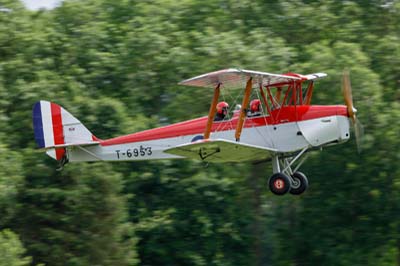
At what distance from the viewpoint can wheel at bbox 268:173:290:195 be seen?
18.9m

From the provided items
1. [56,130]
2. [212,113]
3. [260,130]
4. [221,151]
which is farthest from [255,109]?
[56,130]

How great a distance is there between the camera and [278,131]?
19.1 meters

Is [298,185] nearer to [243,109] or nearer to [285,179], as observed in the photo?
[285,179]

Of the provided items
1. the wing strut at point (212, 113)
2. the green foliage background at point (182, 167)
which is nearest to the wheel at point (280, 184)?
the wing strut at point (212, 113)

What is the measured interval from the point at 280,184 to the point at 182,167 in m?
5.78

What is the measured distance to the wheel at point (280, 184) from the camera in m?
18.9

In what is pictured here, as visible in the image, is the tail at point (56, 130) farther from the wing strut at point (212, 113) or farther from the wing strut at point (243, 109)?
the wing strut at point (243, 109)

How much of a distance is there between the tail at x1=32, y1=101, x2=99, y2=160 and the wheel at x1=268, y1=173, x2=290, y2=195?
11.7ft

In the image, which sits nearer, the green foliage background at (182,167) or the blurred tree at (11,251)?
the blurred tree at (11,251)

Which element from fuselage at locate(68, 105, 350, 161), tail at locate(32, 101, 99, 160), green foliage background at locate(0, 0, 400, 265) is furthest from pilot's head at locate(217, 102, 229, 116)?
green foliage background at locate(0, 0, 400, 265)

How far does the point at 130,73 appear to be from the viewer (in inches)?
1056

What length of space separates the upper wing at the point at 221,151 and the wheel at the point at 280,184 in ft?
1.47

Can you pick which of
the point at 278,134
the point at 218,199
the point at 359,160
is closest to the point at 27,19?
the point at 218,199

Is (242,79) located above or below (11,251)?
above
